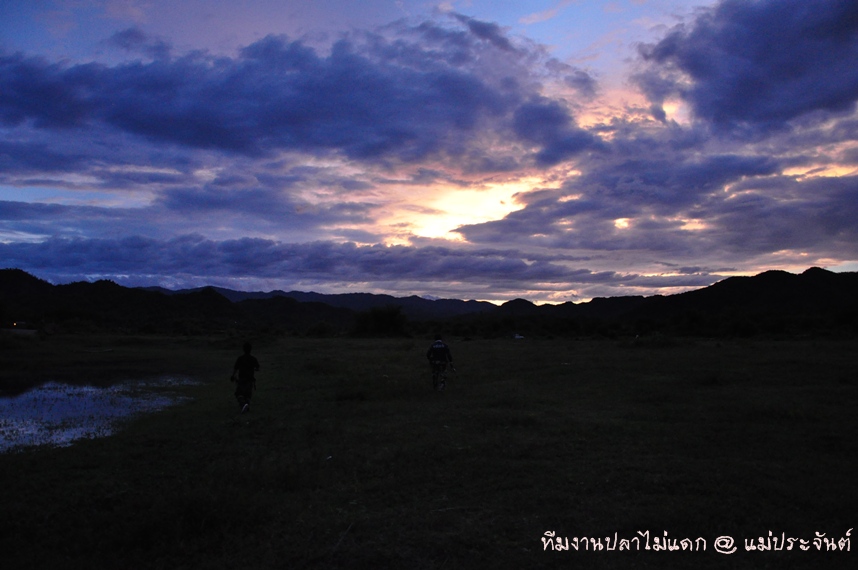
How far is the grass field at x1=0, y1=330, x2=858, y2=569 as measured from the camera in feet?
18.6

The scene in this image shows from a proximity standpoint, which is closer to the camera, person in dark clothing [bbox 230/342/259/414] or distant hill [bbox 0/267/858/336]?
person in dark clothing [bbox 230/342/259/414]

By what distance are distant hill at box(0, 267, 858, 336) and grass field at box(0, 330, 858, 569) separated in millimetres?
49498

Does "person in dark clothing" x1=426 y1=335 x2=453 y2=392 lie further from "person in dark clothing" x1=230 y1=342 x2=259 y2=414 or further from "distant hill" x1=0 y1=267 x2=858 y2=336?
"distant hill" x1=0 y1=267 x2=858 y2=336

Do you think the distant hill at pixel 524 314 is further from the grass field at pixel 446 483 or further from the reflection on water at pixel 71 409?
the grass field at pixel 446 483

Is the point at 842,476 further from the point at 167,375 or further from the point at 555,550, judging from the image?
the point at 167,375

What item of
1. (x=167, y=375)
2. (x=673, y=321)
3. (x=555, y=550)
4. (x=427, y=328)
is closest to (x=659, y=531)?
(x=555, y=550)

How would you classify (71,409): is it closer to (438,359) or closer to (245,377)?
(245,377)

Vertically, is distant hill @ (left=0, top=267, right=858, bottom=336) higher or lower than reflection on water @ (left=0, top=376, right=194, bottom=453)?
higher

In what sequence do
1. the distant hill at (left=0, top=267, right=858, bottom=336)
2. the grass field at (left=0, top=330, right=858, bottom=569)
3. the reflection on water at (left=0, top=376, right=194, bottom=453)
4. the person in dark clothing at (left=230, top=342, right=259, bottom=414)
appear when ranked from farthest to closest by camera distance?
the distant hill at (left=0, top=267, right=858, bottom=336), the person in dark clothing at (left=230, top=342, right=259, bottom=414), the reflection on water at (left=0, top=376, right=194, bottom=453), the grass field at (left=0, top=330, right=858, bottom=569)

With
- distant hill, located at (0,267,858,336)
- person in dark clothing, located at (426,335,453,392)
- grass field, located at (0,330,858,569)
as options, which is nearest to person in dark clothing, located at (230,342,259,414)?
grass field, located at (0,330,858,569)

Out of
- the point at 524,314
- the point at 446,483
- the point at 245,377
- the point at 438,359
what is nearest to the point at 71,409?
the point at 245,377

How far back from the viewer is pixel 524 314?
104188 millimetres

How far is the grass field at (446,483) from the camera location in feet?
18.6

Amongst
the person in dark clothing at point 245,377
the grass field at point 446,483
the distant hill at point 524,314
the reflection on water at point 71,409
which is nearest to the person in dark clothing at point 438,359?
the grass field at point 446,483
